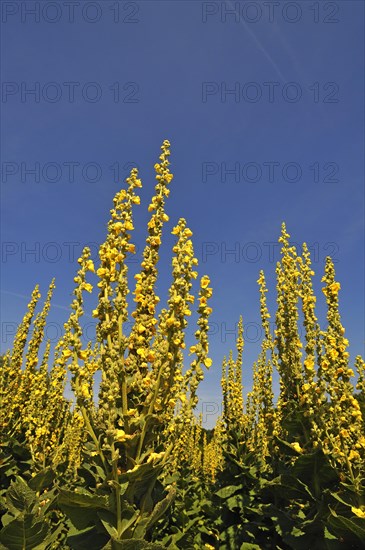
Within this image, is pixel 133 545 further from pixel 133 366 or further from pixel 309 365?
pixel 309 365

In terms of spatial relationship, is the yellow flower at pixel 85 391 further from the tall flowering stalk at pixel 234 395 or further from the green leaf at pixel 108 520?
the tall flowering stalk at pixel 234 395

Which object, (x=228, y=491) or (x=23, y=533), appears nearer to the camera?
(x=23, y=533)

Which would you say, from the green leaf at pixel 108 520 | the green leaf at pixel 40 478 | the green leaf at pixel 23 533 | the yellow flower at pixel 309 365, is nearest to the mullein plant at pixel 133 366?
the green leaf at pixel 108 520

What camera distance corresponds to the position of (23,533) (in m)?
4.38

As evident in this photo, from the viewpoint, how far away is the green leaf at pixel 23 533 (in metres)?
4.32

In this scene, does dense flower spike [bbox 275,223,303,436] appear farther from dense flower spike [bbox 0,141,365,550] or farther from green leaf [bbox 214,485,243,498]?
green leaf [bbox 214,485,243,498]

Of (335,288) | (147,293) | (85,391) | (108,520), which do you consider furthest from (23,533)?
(335,288)

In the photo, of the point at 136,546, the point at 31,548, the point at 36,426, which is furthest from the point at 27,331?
the point at 136,546

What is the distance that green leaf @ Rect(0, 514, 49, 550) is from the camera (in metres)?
4.32

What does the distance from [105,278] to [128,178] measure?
4.33 ft

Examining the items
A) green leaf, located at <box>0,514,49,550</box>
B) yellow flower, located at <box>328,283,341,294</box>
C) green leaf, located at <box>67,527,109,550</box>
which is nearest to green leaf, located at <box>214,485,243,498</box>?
green leaf, located at <box>0,514,49,550</box>

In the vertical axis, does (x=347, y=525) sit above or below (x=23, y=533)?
above

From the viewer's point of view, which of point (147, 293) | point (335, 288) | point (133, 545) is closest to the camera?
point (133, 545)

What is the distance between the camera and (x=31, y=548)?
4.52m
